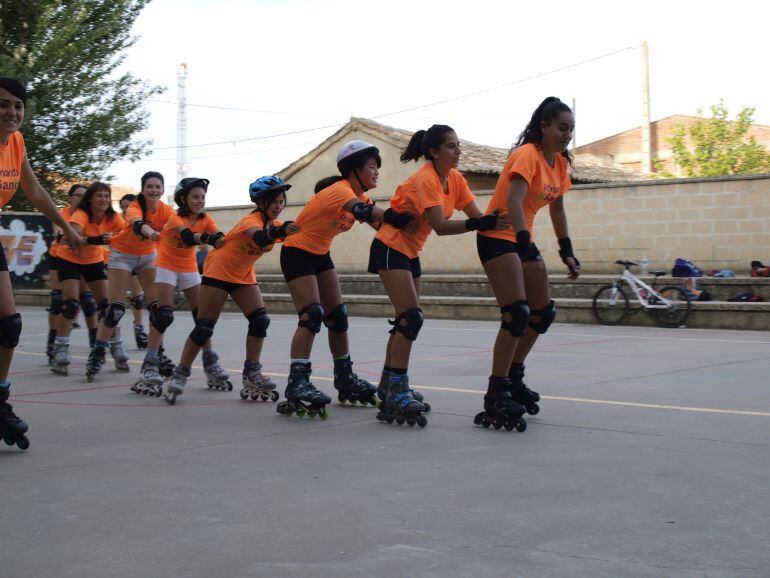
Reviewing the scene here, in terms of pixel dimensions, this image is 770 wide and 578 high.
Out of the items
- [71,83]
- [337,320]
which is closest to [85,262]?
[337,320]

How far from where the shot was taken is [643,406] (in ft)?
20.8

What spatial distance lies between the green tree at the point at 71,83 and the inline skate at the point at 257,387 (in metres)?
19.5

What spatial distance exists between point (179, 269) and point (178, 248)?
0.17 m

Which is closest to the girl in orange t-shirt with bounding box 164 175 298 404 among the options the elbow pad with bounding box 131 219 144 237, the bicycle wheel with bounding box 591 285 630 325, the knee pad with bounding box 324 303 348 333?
the knee pad with bounding box 324 303 348 333

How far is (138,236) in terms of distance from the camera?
8.59 m

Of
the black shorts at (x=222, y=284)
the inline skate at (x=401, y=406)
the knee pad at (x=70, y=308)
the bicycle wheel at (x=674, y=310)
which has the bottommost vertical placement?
the inline skate at (x=401, y=406)

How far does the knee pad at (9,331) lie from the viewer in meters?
4.98

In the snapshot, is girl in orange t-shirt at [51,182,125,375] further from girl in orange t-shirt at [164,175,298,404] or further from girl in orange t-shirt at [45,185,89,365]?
girl in orange t-shirt at [164,175,298,404]

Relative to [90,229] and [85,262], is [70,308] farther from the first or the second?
[90,229]

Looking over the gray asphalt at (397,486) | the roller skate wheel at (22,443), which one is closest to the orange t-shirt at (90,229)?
the gray asphalt at (397,486)

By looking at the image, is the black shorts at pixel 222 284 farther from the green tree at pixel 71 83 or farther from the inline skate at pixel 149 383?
the green tree at pixel 71 83

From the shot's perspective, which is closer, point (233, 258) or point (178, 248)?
point (233, 258)

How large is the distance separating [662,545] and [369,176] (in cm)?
351

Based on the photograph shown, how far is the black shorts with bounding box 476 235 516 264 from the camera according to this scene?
18.4ft
